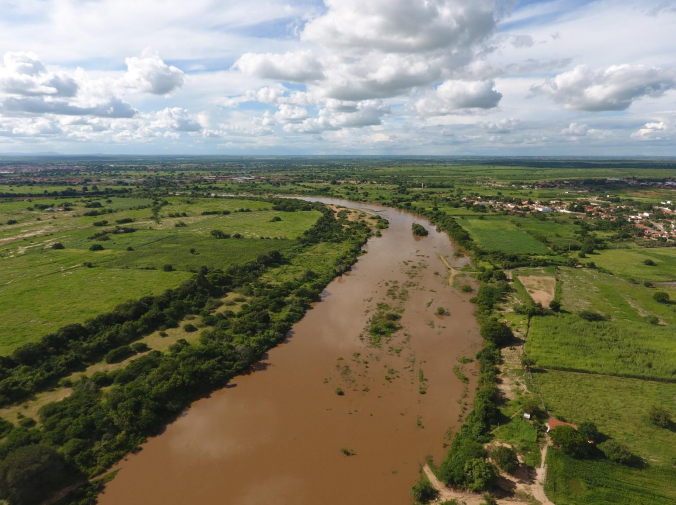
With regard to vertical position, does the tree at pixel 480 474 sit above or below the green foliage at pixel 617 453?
below

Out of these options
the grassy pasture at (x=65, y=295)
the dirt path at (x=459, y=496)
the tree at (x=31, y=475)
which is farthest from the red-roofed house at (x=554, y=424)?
the grassy pasture at (x=65, y=295)

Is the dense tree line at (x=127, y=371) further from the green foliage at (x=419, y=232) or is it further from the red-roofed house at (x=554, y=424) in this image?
the green foliage at (x=419, y=232)

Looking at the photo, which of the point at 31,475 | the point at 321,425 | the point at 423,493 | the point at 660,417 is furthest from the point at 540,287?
the point at 31,475

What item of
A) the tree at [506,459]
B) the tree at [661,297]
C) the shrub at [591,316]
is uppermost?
the tree at [661,297]

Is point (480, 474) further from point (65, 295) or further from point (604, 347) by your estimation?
point (65, 295)

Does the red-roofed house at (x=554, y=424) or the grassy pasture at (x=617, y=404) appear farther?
the red-roofed house at (x=554, y=424)

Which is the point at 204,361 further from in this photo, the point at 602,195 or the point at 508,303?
the point at 602,195
